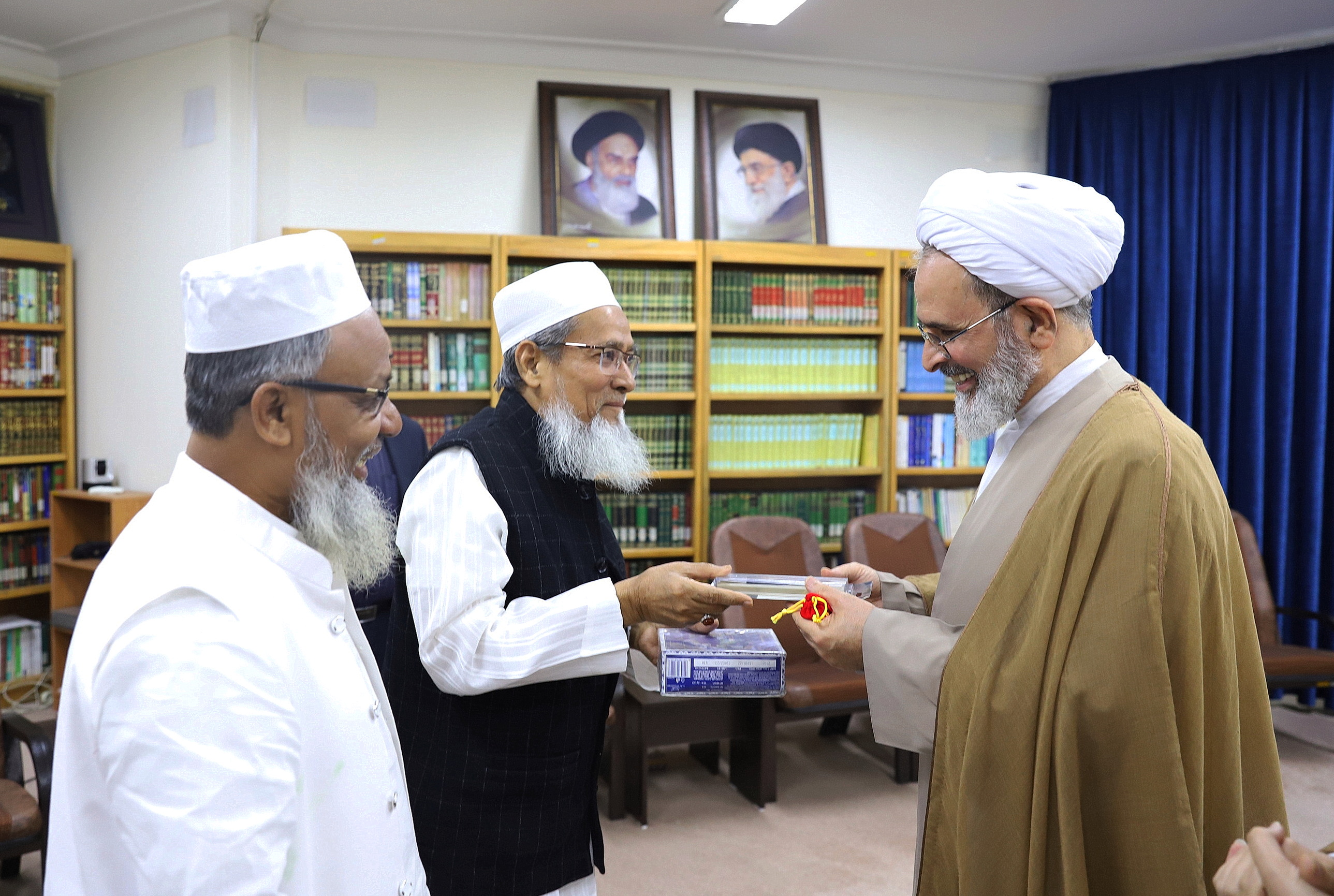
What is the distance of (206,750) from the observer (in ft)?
2.70

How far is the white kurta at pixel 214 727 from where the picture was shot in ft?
2.67

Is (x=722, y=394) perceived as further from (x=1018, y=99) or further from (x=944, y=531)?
(x=1018, y=99)

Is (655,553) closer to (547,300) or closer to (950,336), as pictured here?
(547,300)

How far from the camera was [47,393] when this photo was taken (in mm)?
4906

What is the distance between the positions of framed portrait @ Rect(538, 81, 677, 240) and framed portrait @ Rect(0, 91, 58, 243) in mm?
2631

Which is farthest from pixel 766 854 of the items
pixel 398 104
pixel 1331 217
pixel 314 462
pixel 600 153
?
pixel 1331 217

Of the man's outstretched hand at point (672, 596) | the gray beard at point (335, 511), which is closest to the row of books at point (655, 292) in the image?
the man's outstretched hand at point (672, 596)

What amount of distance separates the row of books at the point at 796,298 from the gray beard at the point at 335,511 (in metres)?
3.85

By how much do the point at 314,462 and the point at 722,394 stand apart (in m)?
3.88

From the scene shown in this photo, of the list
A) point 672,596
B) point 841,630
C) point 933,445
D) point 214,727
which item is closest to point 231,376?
point 214,727

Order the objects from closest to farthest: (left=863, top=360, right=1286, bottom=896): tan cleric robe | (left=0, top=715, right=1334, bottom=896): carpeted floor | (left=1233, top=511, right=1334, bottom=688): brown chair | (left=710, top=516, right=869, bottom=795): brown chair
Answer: (left=863, top=360, right=1286, bottom=896): tan cleric robe, (left=0, top=715, right=1334, bottom=896): carpeted floor, (left=710, top=516, right=869, bottom=795): brown chair, (left=1233, top=511, right=1334, bottom=688): brown chair

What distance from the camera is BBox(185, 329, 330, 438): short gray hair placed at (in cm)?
105

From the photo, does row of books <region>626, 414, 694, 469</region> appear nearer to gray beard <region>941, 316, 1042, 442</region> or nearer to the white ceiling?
the white ceiling

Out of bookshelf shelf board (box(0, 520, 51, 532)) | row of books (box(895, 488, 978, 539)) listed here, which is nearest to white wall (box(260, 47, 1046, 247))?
row of books (box(895, 488, 978, 539))
